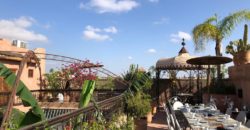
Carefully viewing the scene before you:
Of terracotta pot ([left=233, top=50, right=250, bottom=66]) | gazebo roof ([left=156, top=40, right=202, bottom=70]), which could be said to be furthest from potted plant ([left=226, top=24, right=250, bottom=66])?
gazebo roof ([left=156, top=40, right=202, bottom=70])

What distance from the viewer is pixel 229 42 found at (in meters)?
17.3

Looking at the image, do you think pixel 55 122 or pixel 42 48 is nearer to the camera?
pixel 55 122

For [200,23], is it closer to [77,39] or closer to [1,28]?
[77,39]

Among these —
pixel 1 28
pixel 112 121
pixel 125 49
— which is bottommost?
pixel 112 121

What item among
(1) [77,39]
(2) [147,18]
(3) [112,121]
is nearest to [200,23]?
(2) [147,18]

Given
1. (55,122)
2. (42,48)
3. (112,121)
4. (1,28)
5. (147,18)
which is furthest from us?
(42,48)

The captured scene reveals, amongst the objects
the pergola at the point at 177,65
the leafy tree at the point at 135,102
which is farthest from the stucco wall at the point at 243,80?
the leafy tree at the point at 135,102

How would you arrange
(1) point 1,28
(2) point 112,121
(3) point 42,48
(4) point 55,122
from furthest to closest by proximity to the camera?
(3) point 42,48 → (1) point 1,28 → (2) point 112,121 → (4) point 55,122

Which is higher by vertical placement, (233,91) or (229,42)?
(229,42)

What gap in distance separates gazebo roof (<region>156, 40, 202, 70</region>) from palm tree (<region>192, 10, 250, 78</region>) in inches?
40.2

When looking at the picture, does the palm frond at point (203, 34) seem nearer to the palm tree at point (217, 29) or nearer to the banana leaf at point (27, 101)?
the palm tree at point (217, 29)

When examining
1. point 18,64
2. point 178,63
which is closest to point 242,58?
point 178,63

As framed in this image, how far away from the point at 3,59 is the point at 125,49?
695cm

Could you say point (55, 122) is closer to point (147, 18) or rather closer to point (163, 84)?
point (147, 18)
